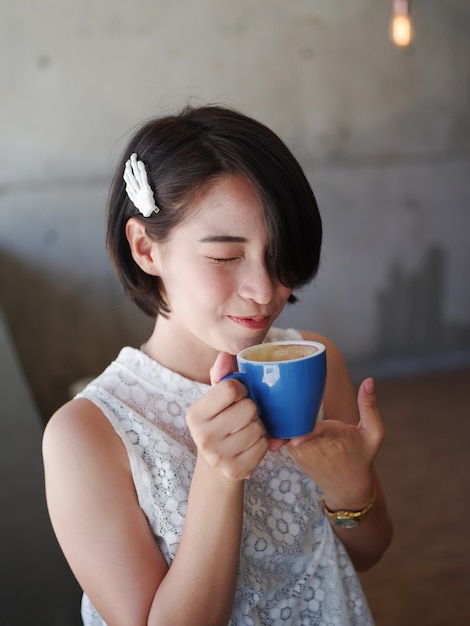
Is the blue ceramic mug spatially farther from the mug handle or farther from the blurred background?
the blurred background

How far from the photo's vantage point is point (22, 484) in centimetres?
155

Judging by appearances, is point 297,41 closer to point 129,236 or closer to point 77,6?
point 77,6

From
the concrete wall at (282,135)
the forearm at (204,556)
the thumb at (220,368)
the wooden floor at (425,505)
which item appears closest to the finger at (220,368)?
the thumb at (220,368)

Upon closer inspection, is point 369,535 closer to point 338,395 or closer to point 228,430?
point 338,395

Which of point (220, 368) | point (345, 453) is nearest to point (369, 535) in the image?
point (345, 453)

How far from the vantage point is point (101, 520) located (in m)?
0.99

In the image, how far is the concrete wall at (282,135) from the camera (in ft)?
12.0

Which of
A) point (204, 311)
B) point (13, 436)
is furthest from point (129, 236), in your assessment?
point (13, 436)

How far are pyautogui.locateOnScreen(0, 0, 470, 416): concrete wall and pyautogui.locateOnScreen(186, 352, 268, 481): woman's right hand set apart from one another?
3.11 m

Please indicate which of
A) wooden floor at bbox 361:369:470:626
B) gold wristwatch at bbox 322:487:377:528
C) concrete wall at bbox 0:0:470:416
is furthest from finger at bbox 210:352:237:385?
concrete wall at bbox 0:0:470:416

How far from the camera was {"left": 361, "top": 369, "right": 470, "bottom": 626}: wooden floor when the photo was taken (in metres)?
2.30

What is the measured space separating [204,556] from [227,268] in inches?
16.8

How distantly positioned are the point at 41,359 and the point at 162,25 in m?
2.03

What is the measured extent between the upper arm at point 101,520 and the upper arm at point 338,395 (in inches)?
18.6
